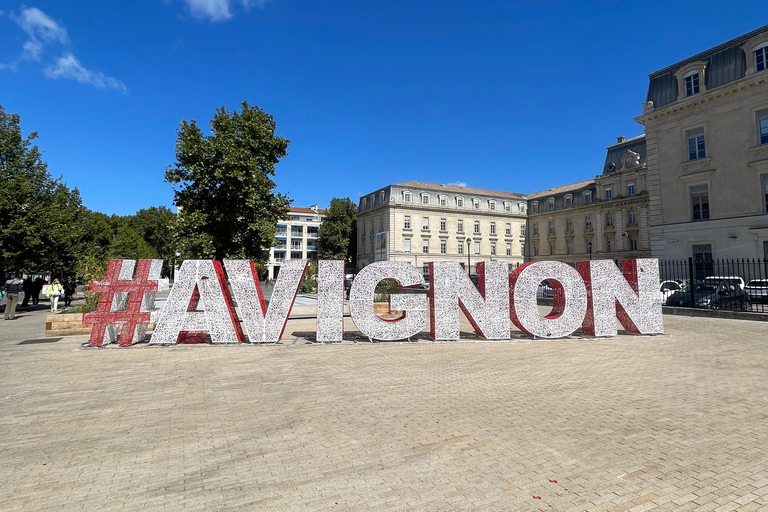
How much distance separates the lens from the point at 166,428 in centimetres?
542

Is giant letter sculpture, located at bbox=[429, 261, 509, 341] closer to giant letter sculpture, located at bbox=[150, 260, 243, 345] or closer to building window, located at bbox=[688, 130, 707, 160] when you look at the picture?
giant letter sculpture, located at bbox=[150, 260, 243, 345]

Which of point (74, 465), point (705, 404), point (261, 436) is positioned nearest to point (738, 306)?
point (705, 404)

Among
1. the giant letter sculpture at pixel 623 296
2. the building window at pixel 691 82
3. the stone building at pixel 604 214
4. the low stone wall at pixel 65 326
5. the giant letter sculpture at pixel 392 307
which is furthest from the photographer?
the stone building at pixel 604 214

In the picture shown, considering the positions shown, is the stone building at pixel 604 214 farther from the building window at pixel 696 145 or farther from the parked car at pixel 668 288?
the parked car at pixel 668 288

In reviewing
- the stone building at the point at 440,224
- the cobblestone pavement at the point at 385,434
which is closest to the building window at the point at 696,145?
the cobblestone pavement at the point at 385,434

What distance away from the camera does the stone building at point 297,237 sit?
89.8m

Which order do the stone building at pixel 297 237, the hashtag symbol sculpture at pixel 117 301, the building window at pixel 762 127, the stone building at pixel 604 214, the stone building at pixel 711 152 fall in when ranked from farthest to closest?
the stone building at pixel 297 237
the stone building at pixel 604 214
the stone building at pixel 711 152
the building window at pixel 762 127
the hashtag symbol sculpture at pixel 117 301

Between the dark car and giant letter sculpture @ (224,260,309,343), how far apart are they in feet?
64.6

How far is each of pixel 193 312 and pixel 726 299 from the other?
73.0 ft

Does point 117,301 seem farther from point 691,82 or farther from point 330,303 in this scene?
point 691,82

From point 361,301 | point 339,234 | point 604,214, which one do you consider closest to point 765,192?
point 361,301

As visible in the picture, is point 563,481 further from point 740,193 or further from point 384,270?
point 740,193

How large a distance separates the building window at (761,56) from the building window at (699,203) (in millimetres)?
7958

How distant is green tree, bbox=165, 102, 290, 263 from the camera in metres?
24.0
